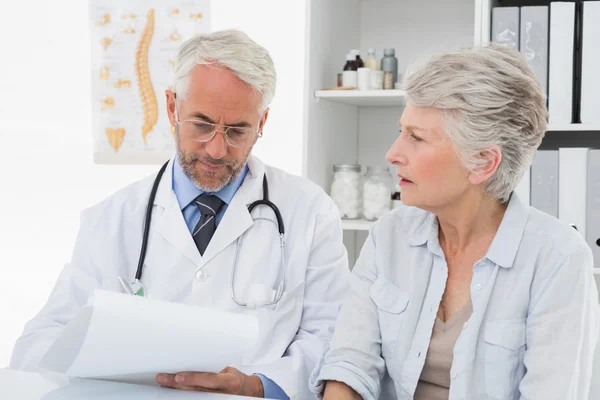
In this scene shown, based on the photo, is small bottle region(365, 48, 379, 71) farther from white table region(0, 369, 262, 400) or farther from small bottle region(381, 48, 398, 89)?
white table region(0, 369, 262, 400)

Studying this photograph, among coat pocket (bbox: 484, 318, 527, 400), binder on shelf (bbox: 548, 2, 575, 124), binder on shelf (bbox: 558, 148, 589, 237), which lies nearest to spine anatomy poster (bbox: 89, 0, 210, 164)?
binder on shelf (bbox: 548, 2, 575, 124)

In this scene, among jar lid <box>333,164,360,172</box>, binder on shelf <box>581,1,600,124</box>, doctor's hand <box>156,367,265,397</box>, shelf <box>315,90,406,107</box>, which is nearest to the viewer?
doctor's hand <box>156,367,265,397</box>

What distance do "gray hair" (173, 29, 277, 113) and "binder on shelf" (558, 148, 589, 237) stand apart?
0.96 m

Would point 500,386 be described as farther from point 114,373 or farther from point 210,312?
point 114,373

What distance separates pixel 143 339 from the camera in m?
0.98

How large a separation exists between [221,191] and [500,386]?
77cm

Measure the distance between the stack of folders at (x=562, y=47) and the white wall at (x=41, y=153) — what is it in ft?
5.41

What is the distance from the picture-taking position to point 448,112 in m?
1.26

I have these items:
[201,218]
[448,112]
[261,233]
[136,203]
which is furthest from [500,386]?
[136,203]

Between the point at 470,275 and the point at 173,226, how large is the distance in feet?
2.18

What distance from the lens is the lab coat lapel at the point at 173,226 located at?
1526mm

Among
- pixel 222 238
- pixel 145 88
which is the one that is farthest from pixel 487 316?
pixel 145 88

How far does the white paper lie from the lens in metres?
0.96

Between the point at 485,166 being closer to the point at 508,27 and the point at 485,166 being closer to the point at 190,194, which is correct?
the point at 190,194
